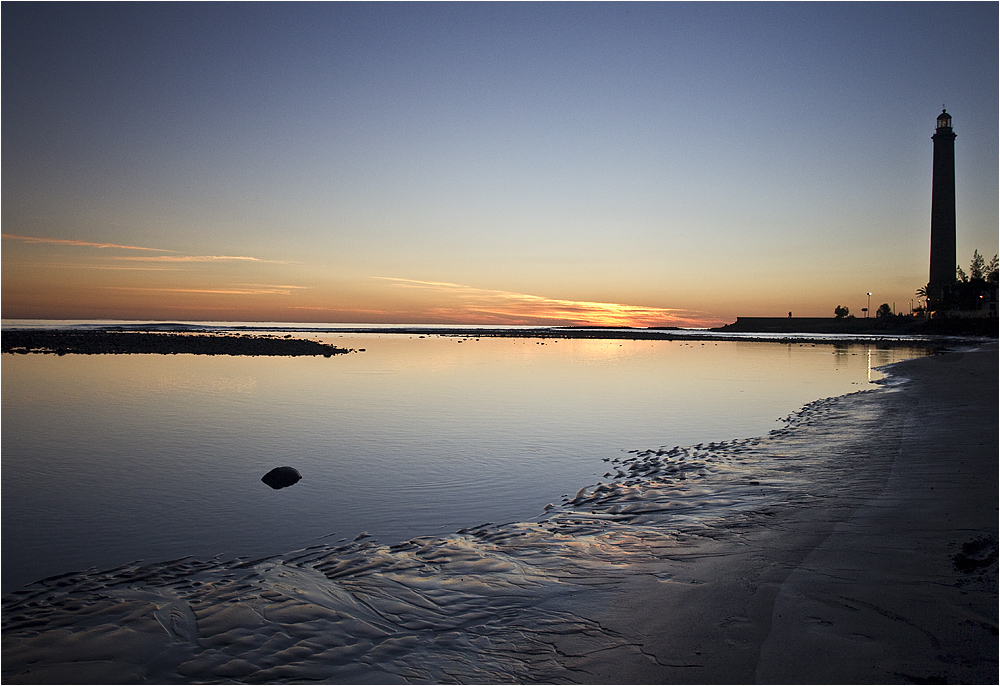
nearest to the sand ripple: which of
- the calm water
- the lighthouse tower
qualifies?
the calm water

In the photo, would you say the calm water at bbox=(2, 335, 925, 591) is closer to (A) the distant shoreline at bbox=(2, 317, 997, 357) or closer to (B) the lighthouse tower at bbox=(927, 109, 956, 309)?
(A) the distant shoreline at bbox=(2, 317, 997, 357)

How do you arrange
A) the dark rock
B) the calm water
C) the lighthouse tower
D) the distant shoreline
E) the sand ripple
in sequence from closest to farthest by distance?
1. the sand ripple
2. the calm water
3. the dark rock
4. the distant shoreline
5. the lighthouse tower

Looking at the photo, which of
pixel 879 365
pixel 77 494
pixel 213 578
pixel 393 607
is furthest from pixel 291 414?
pixel 879 365

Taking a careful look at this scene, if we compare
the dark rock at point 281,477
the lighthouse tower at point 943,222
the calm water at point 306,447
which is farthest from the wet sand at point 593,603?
the lighthouse tower at point 943,222

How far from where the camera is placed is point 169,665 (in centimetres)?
486

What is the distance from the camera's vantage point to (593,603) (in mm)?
5770

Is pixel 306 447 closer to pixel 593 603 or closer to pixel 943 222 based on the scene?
pixel 593 603

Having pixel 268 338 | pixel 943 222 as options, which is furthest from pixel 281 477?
pixel 943 222

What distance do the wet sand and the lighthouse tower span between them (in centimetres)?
12762

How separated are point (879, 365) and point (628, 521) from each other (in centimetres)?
3645

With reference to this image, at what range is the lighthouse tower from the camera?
363 ft

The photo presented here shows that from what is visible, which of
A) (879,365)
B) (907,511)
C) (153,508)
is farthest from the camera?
(879,365)

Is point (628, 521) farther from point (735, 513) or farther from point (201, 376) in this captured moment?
point (201, 376)

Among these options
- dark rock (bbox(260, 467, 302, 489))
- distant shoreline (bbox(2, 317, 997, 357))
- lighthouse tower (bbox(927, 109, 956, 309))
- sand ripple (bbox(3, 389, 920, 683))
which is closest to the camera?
sand ripple (bbox(3, 389, 920, 683))
